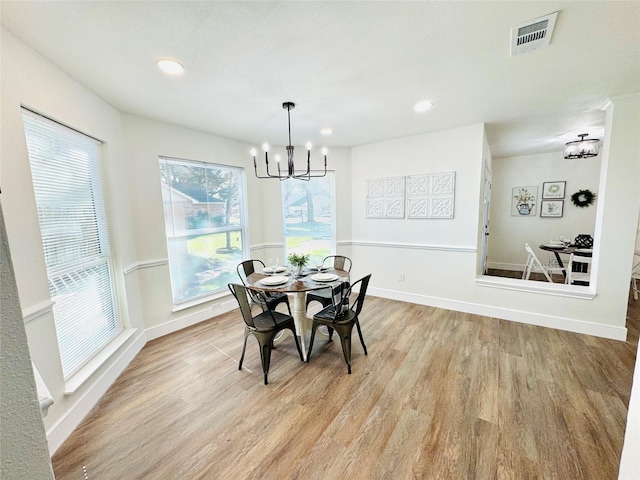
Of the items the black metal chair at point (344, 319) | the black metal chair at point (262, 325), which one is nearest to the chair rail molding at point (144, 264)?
the black metal chair at point (262, 325)

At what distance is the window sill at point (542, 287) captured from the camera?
2949 millimetres

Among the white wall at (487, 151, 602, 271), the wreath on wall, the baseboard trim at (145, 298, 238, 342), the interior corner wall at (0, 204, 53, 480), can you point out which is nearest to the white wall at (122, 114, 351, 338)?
the baseboard trim at (145, 298, 238, 342)

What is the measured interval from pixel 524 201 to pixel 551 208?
46 cm

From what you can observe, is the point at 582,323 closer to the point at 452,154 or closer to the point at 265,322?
the point at 452,154

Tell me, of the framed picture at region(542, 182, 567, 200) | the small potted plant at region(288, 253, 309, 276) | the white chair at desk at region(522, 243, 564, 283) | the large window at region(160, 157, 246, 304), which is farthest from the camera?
the framed picture at region(542, 182, 567, 200)

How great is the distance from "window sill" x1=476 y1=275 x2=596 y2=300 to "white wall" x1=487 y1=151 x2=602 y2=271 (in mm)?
2650

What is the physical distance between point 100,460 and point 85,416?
1.66 ft

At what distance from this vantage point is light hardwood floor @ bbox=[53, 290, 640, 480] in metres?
1.51

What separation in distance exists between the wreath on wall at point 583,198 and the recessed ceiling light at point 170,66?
6.66 m

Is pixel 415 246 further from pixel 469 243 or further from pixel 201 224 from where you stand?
pixel 201 224

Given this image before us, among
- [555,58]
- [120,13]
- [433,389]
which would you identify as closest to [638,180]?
[555,58]

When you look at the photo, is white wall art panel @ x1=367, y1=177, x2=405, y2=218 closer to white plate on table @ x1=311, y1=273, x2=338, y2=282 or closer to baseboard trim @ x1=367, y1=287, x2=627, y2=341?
baseboard trim @ x1=367, y1=287, x2=627, y2=341

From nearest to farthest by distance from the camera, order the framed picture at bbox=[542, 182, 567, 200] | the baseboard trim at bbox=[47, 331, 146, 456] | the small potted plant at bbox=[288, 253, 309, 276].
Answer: the baseboard trim at bbox=[47, 331, 146, 456] → the small potted plant at bbox=[288, 253, 309, 276] → the framed picture at bbox=[542, 182, 567, 200]

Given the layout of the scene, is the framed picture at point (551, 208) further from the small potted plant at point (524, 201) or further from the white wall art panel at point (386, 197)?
the white wall art panel at point (386, 197)
